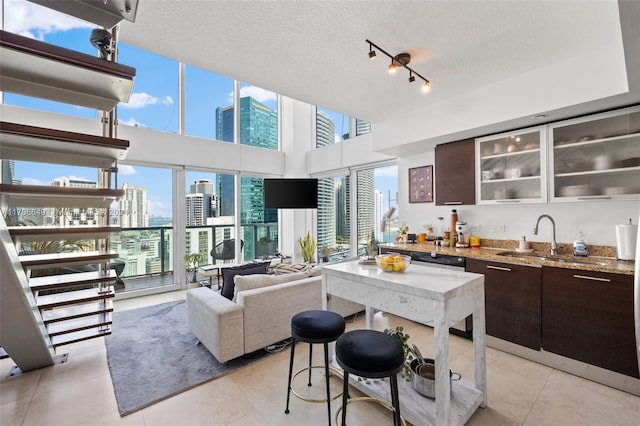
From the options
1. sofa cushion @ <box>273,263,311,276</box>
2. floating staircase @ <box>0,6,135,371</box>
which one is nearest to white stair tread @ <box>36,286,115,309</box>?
floating staircase @ <box>0,6,135,371</box>

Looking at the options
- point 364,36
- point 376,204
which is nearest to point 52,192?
point 364,36

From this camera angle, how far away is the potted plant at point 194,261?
496 cm

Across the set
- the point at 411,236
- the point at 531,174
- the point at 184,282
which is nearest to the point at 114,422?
the point at 184,282

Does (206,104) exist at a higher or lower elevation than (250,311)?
higher

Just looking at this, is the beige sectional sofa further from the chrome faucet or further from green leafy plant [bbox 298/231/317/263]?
green leafy plant [bbox 298/231/317/263]

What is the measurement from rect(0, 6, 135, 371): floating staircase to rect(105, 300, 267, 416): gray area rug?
1.31 feet

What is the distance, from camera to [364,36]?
220 cm

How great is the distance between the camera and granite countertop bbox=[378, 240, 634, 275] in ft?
7.31

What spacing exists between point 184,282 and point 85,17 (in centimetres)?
468

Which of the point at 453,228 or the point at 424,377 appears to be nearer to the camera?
the point at 424,377

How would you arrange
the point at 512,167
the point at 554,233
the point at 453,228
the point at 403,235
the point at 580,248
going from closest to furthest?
1. the point at 580,248
2. the point at 554,233
3. the point at 512,167
4. the point at 453,228
5. the point at 403,235

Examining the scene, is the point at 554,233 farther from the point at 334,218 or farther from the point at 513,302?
the point at 334,218

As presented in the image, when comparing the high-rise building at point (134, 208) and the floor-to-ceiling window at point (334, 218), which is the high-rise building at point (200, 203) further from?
the floor-to-ceiling window at point (334, 218)

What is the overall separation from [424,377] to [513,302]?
1353mm
